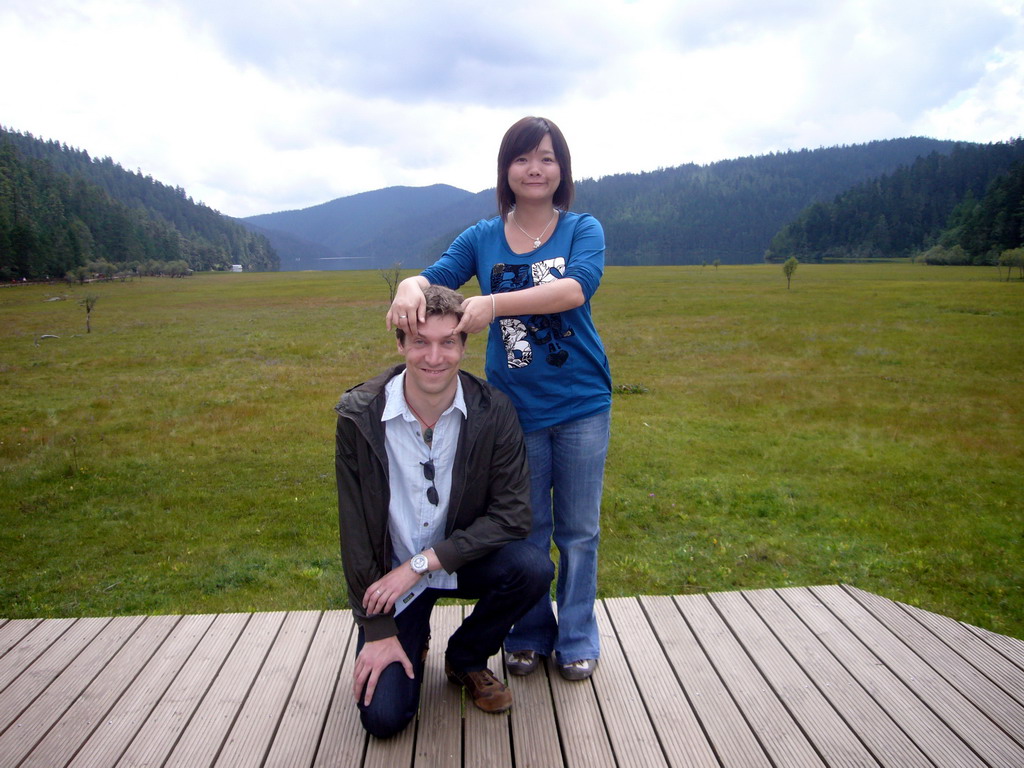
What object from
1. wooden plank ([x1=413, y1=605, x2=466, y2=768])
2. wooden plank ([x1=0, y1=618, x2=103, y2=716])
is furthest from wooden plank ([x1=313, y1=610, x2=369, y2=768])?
wooden plank ([x1=0, y1=618, x2=103, y2=716])

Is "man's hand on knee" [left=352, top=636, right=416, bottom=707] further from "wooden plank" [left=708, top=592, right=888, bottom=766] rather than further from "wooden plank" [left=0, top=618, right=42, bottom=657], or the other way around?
"wooden plank" [left=0, top=618, right=42, bottom=657]

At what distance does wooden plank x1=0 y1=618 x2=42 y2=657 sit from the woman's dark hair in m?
3.48

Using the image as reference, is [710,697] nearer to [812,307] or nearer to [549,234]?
[549,234]

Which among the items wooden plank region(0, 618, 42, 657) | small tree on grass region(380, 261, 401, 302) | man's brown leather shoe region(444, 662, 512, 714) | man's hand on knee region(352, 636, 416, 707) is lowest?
small tree on grass region(380, 261, 401, 302)

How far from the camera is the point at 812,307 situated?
108 feet

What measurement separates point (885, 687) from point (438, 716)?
6.80 ft

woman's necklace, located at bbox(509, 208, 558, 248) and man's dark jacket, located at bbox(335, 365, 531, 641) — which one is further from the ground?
woman's necklace, located at bbox(509, 208, 558, 248)

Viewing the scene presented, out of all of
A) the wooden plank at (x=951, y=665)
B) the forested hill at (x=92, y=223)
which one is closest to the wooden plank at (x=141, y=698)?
the wooden plank at (x=951, y=665)

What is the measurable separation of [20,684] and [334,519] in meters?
3.73

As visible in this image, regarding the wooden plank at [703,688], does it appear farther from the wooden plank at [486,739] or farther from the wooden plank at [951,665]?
the wooden plank at [951,665]

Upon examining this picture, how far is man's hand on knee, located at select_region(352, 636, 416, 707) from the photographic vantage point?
2566mm

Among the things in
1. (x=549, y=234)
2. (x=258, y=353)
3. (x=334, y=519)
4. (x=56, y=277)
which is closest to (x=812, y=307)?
(x=258, y=353)

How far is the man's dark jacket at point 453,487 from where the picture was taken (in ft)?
8.53

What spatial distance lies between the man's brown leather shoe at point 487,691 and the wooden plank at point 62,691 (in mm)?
1770
